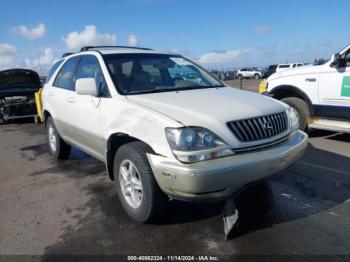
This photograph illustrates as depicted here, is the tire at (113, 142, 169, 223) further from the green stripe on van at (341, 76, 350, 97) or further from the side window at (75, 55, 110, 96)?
the green stripe on van at (341, 76, 350, 97)

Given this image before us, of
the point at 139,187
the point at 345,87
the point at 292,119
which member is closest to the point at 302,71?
the point at 345,87

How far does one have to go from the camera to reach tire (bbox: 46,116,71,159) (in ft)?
20.2

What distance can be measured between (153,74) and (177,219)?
1.81m

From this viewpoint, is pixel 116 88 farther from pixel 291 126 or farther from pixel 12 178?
pixel 12 178

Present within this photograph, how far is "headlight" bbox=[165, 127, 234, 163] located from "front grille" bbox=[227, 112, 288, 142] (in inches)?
7.9

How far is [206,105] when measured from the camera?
3.57m

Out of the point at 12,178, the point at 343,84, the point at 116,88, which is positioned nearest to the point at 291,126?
the point at 116,88

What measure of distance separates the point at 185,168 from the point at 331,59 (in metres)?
4.95

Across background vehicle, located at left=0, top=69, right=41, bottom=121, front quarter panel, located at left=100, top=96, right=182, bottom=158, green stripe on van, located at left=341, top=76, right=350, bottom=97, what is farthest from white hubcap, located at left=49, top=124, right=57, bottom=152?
background vehicle, located at left=0, top=69, right=41, bottom=121

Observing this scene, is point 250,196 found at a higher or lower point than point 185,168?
lower

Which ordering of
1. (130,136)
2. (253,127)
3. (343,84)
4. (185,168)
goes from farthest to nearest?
(343,84) → (130,136) → (253,127) → (185,168)

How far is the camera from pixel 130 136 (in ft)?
12.1

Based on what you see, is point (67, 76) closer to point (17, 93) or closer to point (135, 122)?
point (135, 122)

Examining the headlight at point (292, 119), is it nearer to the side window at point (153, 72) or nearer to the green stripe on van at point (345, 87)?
the side window at point (153, 72)
